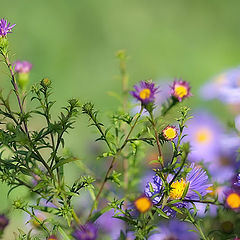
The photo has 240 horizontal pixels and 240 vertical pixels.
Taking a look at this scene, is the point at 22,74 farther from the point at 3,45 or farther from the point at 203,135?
the point at 203,135

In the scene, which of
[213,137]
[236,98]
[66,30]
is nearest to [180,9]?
[66,30]

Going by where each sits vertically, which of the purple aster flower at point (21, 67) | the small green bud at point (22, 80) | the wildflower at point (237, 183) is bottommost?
the small green bud at point (22, 80)

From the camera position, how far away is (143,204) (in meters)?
0.48

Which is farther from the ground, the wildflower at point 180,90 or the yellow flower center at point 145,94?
the wildflower at point 180,90

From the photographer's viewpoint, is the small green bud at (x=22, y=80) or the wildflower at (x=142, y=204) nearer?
the wildflower at (x=142, y=204)

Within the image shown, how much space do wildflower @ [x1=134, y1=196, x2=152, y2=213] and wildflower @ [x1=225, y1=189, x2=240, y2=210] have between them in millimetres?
79

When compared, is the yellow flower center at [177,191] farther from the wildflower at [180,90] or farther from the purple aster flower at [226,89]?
the purple aster flower at [226,89]

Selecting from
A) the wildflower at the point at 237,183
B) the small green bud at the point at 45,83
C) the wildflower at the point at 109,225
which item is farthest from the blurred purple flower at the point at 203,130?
the small green bud at the point at 45,83

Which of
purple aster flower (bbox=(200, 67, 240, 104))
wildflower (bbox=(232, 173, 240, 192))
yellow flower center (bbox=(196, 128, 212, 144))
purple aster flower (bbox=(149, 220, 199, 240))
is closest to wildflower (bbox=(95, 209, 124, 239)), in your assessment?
purple aster flower (bbox=(149, 220, 199, 240))

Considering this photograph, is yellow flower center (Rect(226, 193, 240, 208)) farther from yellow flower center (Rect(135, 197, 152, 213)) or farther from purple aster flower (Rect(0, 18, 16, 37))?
purple aster flower (Rect(0, 18, 16, 37))

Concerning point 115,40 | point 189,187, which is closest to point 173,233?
point 189,187

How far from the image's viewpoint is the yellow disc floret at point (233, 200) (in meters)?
0.50

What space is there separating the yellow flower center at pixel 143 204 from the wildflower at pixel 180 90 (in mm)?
109

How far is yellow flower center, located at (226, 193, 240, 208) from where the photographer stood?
1.65ft
